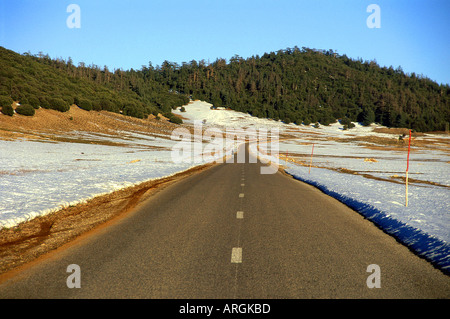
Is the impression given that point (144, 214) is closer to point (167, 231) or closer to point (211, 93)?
point (167, 231)

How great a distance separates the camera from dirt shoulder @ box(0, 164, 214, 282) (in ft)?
19.6

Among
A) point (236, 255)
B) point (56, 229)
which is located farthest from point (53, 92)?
point (236, 255)

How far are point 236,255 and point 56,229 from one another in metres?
4.98

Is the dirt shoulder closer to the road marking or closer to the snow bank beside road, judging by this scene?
the road marking

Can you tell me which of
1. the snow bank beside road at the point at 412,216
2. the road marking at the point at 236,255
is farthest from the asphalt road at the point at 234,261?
the snow bank beside road at the point at 412,216

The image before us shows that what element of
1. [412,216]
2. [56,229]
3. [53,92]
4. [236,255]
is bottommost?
[56,229]

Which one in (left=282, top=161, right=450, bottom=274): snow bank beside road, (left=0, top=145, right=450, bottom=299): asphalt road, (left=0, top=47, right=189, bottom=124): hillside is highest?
(left=0, top=47, right=189, bottom=124): hillside

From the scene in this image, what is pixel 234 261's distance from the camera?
5516 millimetres

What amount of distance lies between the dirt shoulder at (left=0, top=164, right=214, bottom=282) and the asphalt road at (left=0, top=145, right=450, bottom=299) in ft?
1.57

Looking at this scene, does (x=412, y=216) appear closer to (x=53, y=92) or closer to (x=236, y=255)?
(x=236, y=255)

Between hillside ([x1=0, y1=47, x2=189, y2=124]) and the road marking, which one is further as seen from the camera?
hillside ([x1=0, y1=47, x2=189, y2=124])

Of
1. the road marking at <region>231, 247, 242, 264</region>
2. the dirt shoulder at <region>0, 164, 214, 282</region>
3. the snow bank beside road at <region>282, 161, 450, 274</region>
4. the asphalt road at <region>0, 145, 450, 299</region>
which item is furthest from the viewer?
the snow bank beside road at <region>282, 161, 450, 274</region>

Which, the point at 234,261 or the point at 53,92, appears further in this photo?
the point at 53,92

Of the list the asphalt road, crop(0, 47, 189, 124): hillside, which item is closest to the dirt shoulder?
the asphalt road
